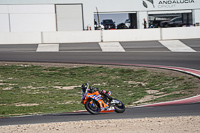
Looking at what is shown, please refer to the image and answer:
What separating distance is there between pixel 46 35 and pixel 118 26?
17874mm

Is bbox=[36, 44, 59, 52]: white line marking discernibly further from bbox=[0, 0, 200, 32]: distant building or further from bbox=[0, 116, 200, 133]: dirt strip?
bbox=[0, 116, 200, 133]: dirt strip

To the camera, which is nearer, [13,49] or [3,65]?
[3,65]

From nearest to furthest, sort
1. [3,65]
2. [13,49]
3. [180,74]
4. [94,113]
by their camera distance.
Result: [94,113]
[180,74]
[3,65]
[13,49]

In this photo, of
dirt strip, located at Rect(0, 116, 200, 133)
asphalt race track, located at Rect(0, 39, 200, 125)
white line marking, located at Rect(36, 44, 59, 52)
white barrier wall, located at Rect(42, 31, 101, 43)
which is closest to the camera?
dirt strip, located at Rect(0, 116, 200, 133)

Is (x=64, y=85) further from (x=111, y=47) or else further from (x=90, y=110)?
(x=111, y=47)

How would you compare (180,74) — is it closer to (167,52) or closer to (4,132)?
(167,52)

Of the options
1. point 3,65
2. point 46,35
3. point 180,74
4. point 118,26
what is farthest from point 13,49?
point 118,26

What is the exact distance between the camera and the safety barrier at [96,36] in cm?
3403

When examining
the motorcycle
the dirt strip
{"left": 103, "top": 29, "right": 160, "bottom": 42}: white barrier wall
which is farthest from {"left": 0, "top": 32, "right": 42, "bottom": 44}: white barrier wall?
the dirt strip

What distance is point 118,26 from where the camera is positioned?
50.3 meters

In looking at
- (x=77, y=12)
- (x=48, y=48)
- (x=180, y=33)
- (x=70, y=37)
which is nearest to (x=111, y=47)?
(x=70, y=37)

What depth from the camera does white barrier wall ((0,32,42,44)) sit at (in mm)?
33812

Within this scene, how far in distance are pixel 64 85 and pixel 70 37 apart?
16.0 metres

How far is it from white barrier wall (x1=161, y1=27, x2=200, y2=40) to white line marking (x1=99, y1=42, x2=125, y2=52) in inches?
192
